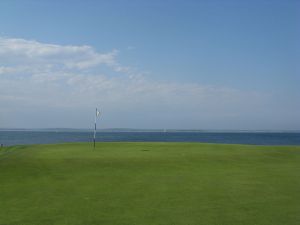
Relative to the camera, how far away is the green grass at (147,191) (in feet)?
38.3

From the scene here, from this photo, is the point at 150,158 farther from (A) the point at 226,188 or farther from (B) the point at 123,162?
(A) the point at 226,188

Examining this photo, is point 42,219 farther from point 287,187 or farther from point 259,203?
point 287,187

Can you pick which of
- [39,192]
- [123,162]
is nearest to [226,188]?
[39,192]

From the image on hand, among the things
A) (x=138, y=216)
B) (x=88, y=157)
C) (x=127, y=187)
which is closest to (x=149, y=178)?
(x=127, y=187)

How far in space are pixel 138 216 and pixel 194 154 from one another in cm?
1944

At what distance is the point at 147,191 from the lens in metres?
15.6

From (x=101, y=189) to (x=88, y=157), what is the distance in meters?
12.1

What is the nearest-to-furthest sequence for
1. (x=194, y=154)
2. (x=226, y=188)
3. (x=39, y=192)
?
(x=39, y=192) < (x=226, y=188) < (x=194, y=154)

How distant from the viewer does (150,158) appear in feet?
91.0

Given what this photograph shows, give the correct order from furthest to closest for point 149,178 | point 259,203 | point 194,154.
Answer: point 194,154 < point 149,178 < point 259,203

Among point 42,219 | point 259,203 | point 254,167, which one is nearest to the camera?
point 42,219

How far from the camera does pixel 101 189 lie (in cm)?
1616

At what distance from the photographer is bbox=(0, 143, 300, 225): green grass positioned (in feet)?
38.3

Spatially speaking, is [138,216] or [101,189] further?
[101,189]
